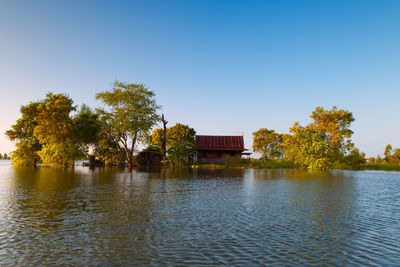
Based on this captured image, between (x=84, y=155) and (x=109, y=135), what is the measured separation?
6.69 meters

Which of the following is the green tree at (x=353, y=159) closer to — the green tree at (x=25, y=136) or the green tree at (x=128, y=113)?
the green tree at (x=128, y=113)

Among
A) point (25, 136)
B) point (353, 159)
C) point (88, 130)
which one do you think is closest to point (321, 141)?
point (353, 159)

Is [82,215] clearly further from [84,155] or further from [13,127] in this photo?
[13,127]

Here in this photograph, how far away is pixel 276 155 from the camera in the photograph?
72188mm

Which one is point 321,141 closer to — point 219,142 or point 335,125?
point 335,125

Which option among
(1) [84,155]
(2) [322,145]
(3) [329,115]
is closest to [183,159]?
(1) [84,155]

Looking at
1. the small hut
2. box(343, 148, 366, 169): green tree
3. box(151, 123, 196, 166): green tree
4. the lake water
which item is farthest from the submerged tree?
box(343, 148, 366, 169): green tree

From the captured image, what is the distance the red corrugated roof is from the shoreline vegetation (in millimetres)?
4648

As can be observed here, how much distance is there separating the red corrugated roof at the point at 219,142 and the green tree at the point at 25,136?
3615 centimetres

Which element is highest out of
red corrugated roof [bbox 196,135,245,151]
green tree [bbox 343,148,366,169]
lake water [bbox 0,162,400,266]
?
red corrugated roof [bbox 196,135,245,151]

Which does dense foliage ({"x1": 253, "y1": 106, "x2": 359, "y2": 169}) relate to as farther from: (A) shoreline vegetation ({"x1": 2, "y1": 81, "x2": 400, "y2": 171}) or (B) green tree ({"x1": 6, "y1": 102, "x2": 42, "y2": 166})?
(B) green tree ({"x1": 6, "y1": 102, "x2": 42, "y2": 166})

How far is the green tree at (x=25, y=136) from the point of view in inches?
2008

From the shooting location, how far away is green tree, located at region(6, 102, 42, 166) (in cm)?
5100

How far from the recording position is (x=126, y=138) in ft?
163
